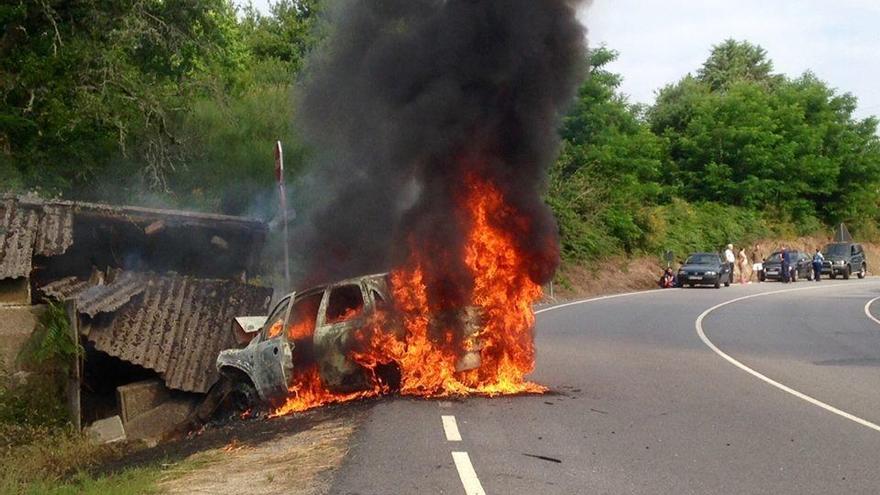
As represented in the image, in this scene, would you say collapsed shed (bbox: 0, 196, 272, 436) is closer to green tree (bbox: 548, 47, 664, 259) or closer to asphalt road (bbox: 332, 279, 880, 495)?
asphalt road (bbox: 332, 279, 880, 495)

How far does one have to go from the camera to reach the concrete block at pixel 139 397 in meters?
14.3

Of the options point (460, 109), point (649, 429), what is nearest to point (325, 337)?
point (460, 109)

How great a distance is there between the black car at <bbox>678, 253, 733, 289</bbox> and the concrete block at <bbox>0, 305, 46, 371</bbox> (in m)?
32.9

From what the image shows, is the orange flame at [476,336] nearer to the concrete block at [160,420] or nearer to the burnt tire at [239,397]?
the burnt tire at [239,397]

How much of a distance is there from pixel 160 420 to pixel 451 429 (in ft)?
23.2

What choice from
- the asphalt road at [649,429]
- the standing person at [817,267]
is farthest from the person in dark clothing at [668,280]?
the asphalt road at [649,429]

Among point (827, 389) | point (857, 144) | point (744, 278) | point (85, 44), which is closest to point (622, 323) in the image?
point (827, 389)

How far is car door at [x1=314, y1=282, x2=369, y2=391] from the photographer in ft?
36.5

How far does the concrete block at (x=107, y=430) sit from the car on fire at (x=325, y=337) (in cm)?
277

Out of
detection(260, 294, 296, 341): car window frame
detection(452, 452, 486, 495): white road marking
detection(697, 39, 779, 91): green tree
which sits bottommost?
detection(452, 452, 486, 495): white road marking

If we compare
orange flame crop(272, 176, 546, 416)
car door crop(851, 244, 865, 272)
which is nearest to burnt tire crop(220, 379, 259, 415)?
orange flame crop(272, 176, 546, 416)

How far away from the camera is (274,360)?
1145cm

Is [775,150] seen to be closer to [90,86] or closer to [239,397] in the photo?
[90,86]

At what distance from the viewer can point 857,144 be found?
65438 millimetres
